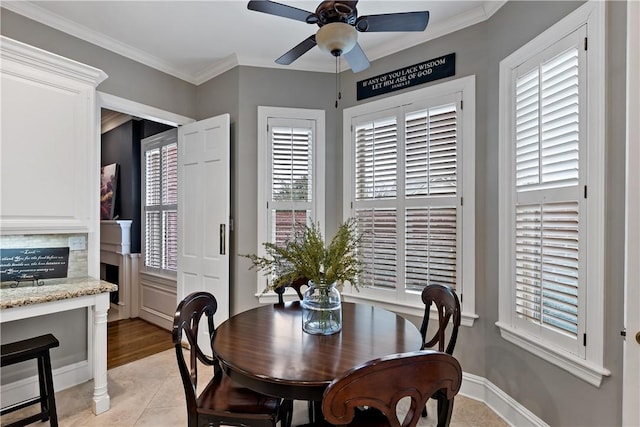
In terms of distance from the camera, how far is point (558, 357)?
178cm

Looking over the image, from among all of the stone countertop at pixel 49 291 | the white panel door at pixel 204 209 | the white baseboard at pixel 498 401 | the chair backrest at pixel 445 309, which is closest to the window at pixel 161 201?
the white panel door at pixel 204 209

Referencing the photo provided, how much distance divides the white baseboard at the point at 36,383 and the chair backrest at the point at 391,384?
2.71m

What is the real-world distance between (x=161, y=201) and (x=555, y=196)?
4.08 m

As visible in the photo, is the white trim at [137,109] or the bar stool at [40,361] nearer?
the bar stool at [40,361]

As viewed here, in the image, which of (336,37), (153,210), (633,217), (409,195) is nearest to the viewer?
(633,217)

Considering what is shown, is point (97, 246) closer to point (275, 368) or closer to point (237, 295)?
point (237, 295)

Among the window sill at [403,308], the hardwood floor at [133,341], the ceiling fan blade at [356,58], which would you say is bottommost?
the hardwood floor at [133,341]

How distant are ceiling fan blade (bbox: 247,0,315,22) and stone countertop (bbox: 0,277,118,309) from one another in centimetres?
208

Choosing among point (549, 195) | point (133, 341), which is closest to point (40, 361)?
point (133, 341)

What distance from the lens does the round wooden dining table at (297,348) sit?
124 cm

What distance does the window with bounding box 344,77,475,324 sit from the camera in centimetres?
249

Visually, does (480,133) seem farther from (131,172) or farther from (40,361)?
(131,172)

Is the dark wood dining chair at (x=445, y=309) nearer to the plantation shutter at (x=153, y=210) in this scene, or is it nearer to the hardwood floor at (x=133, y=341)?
the hardwood floor at (x=133, y=341)

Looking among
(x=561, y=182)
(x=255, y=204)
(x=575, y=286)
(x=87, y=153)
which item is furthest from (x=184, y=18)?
(x=575, y=286)
